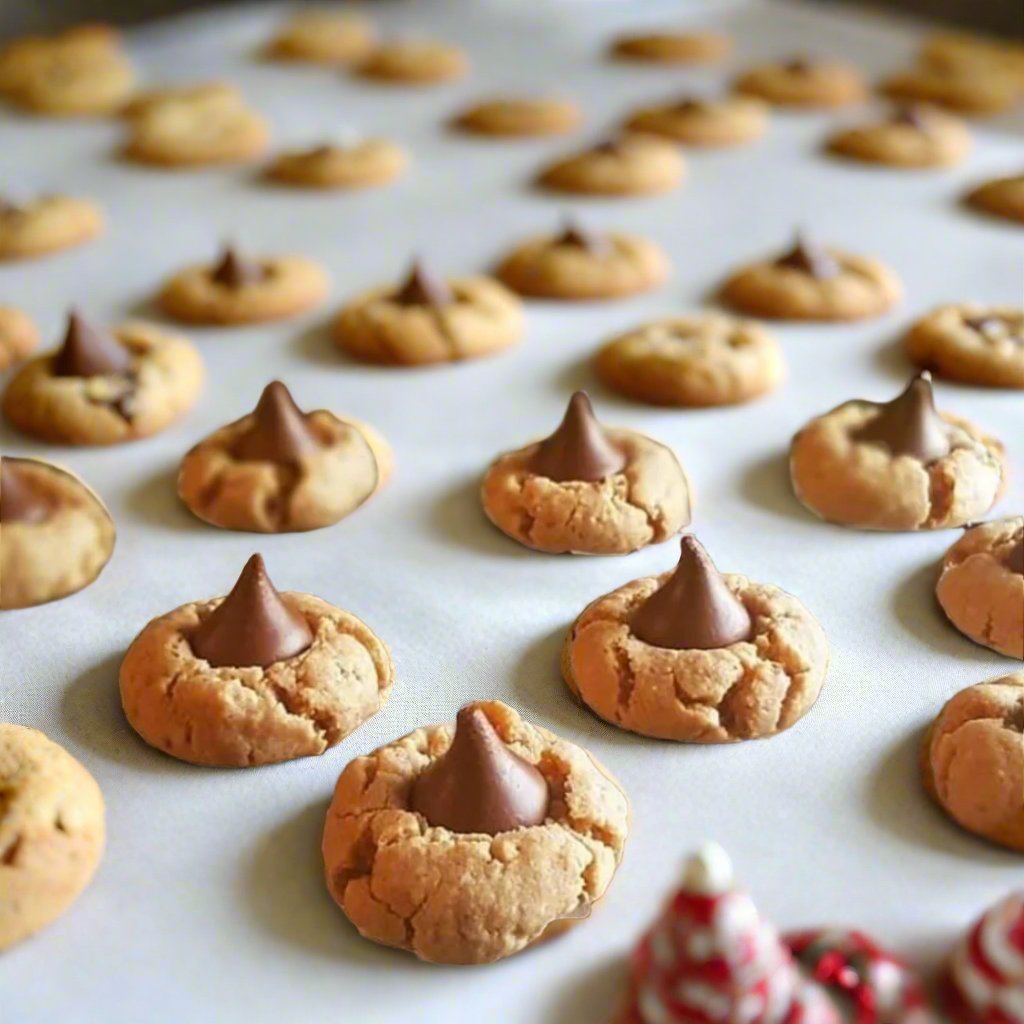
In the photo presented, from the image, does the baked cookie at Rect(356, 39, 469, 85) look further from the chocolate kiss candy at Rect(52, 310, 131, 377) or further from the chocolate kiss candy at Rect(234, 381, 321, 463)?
the chocolate kiss candy at Rect(234, 381, 321, 463)

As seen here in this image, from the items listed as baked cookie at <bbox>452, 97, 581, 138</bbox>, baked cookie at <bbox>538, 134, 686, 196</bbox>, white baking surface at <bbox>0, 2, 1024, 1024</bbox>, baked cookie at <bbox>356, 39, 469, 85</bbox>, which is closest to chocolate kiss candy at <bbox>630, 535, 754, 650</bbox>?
white baking surface at <bbox>0, 2, 1024, 1024</bbox>

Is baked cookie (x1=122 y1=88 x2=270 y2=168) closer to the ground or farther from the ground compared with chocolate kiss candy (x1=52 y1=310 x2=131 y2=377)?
closer to the ground

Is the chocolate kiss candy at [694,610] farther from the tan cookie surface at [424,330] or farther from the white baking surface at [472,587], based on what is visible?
the tan cookie surface at [424,330]

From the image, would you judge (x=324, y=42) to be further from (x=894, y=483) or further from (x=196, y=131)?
(x=894, y=483)

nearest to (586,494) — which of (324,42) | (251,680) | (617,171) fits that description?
(251,680)

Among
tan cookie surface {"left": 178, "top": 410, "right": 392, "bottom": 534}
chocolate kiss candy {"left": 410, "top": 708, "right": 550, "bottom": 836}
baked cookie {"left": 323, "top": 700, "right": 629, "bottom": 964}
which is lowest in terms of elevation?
tan cookie surface {"left": 178, "top": 410, "right": 392, "bottom": 534}
